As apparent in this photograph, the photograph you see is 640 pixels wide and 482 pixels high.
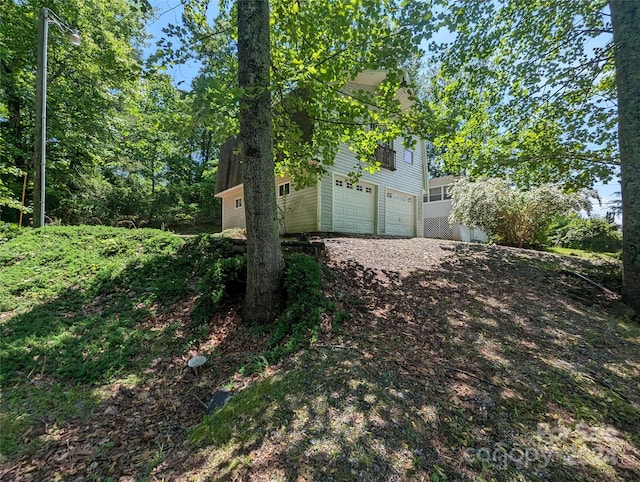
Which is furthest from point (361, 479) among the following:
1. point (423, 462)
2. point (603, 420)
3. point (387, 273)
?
point (387, 273)

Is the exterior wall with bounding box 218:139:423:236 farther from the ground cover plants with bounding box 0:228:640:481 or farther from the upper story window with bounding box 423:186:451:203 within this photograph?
the upper story window with bounding box 423:186:451:203

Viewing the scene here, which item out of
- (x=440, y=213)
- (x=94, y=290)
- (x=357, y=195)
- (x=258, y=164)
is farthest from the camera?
(x=440, y=213)

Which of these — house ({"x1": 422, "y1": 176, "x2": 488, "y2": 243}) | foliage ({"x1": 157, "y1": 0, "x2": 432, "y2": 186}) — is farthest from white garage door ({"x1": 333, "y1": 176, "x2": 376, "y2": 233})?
house ({"x1": 422, "y1": 176, "x2": 488, "y2": 243})

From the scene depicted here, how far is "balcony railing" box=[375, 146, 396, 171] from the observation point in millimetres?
11375

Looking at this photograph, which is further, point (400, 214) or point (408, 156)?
point (408, 156)

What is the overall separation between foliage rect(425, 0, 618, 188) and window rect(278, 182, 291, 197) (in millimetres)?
6143

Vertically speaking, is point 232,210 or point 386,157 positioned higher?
point 386,157

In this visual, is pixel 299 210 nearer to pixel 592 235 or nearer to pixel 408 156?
pixel 408 156

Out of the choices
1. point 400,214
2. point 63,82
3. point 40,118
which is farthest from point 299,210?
point 63,82

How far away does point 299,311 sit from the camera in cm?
355

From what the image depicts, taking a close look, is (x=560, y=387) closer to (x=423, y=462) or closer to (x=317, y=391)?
(x=423, y=462)

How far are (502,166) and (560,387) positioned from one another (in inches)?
200

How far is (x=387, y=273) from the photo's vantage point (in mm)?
5133

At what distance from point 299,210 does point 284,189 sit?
55.4 inches
